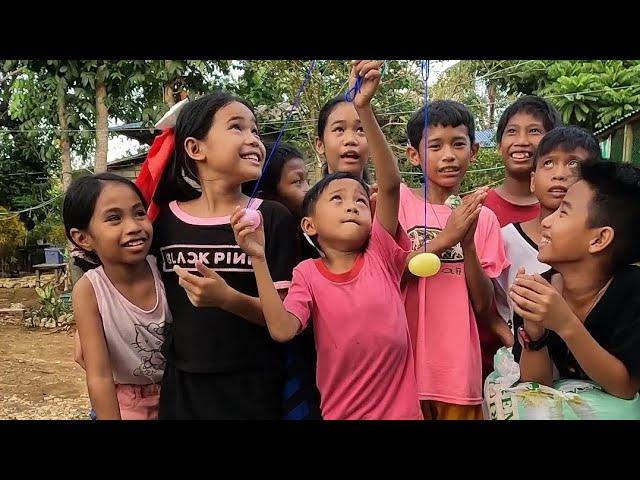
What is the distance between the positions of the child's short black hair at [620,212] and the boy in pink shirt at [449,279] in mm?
257

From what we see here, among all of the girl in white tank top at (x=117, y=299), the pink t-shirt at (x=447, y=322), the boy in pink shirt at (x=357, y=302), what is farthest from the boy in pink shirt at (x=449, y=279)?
the girl in white tank top at (x=117, y=299)

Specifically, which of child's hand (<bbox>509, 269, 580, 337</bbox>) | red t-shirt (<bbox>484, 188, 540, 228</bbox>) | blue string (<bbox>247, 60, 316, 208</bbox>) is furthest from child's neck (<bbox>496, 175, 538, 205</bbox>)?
blue string (<bbox>247, 60, 316, 208</bbox>)

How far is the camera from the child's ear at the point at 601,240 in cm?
133

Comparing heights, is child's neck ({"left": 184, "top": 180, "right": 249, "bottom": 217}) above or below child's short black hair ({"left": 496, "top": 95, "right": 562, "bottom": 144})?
below

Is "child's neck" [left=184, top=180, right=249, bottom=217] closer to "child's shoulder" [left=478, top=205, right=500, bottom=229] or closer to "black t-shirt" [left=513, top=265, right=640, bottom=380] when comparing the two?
"child's shoulder" [left=478, top=205, right=500, bottom=229]

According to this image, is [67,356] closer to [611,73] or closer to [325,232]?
[325,232]

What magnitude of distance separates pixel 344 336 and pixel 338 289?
110 mm

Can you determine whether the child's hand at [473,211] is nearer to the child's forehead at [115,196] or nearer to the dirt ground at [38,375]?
the child's forehead at [115,196]

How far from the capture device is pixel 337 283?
1431 millimetres

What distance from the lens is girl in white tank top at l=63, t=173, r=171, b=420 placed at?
1416 mm

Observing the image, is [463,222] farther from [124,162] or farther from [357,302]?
[124,162]

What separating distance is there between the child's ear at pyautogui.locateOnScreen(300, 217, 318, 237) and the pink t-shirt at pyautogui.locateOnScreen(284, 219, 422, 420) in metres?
0.10

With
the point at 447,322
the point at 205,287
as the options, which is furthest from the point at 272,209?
the point at 447,322

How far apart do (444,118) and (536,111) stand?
41 centimetres
